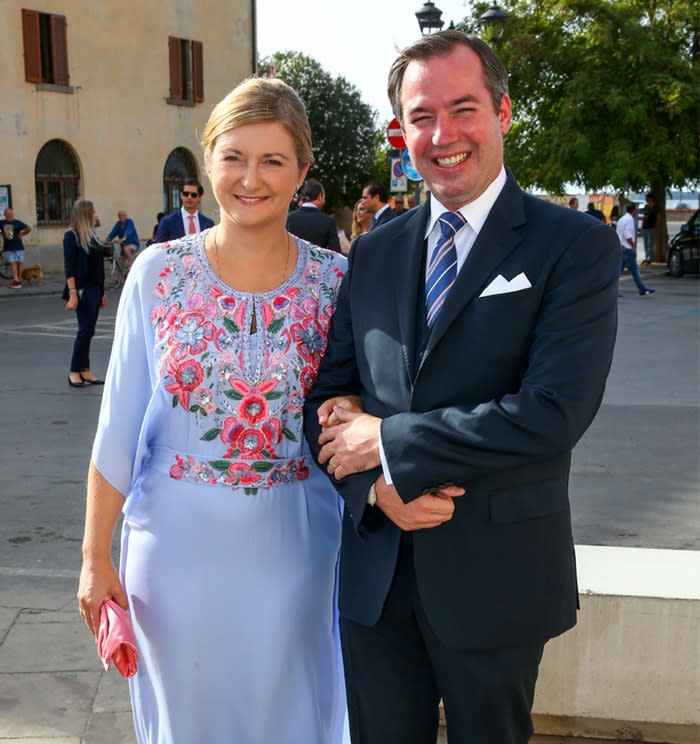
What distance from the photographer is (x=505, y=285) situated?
1.95m

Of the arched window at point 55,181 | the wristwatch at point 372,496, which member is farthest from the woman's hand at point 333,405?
the arched window at point 55,181

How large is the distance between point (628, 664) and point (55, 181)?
2426 centimetres

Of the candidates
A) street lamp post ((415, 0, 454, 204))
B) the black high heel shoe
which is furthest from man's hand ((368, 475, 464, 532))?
street lamp post ((415, 0, 454, 204))

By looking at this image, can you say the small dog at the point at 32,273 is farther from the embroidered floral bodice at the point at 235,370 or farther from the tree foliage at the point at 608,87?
the embroidered floral bodice at the point at 235,370

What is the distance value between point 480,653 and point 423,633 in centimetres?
14

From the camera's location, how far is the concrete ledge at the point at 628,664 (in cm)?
299

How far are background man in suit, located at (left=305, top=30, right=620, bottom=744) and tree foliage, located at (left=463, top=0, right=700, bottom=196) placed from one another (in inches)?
870

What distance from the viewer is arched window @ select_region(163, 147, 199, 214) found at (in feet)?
93.4

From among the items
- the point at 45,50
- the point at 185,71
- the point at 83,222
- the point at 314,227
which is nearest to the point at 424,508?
the point at 314,227

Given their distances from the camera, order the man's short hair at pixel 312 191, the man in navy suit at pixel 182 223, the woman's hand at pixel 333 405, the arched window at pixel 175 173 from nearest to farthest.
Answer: the woman's hand at pixel 333 405 < the man in navy suit at pixel 182 223 < the man's short hair at pixel 312 191 < the arched window at pixel 175 173

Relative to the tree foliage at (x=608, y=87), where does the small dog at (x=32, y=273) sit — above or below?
below

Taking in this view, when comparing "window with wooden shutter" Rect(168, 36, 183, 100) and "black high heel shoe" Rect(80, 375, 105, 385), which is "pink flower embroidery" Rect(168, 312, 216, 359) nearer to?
"black high heel shoe" Rect(80, 375, 105, 385)

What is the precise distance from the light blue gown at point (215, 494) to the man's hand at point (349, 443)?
0.82ft

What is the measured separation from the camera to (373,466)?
2.01 m
